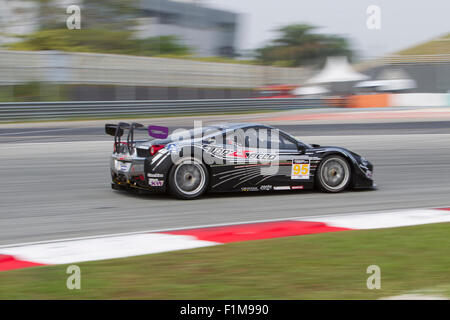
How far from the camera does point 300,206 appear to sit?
28.5 feet

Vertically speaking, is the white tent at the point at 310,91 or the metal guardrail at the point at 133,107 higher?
the white tent at the point at 310,91

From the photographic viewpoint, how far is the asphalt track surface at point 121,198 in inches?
292

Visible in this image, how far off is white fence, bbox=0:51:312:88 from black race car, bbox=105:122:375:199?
677 inches

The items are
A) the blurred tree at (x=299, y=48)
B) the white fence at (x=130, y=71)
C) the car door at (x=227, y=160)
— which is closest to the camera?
the car door at (x=227, y=160)

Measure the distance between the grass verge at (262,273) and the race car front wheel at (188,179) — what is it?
2.64 meters

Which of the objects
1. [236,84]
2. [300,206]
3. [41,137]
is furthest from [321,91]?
[300,206]

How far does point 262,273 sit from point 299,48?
40.4 meters

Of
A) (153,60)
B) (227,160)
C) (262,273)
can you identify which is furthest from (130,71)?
(262,273)

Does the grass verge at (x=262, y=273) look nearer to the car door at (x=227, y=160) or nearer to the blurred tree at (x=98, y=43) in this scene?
the car door at (x=227, y=160)

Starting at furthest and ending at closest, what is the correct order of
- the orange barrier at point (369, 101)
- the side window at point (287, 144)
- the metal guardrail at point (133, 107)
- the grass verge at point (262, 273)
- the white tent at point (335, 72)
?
the white tent at point (335, 72) < the orange barrier at point (369, 101) < the metal guardrail at point (133, 107) < the side window at point (287, 144) < the grass verge at point (262, 273)

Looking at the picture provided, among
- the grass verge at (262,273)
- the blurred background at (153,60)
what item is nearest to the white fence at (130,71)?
the blurred background at (153,60)

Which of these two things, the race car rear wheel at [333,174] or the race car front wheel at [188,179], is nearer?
the race car front wheel at [188,179]

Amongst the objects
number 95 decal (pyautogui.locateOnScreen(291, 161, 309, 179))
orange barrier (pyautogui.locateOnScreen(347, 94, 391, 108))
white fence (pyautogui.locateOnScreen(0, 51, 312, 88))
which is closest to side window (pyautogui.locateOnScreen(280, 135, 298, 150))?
number 95 decal (pyautogui.locateOnScreen(291, 161, 309, 179))
